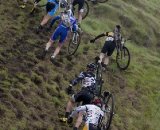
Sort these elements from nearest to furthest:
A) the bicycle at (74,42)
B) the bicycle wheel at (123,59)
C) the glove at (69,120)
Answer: the glove at (69,120) → the bicycle at (74,42) → the bicycle wheel at (123,59)

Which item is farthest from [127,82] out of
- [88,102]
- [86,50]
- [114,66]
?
[88,102]

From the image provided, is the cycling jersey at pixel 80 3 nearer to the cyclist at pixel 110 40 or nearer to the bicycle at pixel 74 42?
the bicycle at pixel 74 42

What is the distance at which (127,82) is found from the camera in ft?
63.9

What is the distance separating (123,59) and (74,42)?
2.97 metres

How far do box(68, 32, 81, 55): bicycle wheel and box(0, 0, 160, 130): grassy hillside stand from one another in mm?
371

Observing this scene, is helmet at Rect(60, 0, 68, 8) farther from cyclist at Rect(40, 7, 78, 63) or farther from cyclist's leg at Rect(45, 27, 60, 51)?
cyclist's leg at Rect(45, 27, 60, 51)

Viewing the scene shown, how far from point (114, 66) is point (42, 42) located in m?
3.91

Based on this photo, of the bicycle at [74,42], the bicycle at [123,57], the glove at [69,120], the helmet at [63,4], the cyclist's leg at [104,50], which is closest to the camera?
the glove at [69,120]

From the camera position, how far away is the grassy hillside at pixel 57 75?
1402 centimetres

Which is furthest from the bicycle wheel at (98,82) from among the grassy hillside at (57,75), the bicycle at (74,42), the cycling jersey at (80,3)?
the cycling jersey at (80,3)

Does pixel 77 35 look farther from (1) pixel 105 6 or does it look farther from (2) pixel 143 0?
(2) pixel 143 0

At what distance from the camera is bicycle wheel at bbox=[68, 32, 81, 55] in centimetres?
1816

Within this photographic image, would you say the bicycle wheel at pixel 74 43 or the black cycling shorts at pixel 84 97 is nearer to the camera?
the black cycling shorts at pixel 84 97

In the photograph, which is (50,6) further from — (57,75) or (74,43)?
(57,75)
